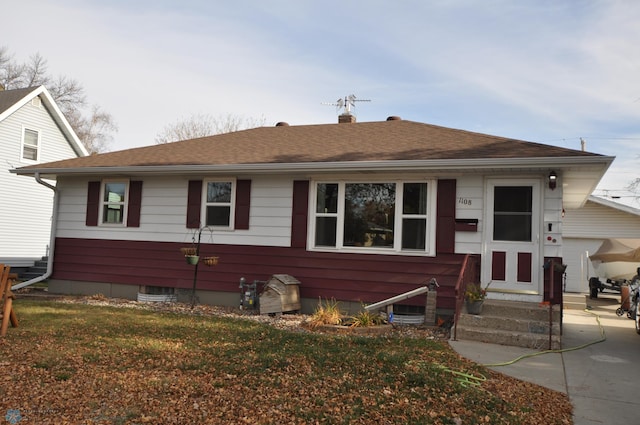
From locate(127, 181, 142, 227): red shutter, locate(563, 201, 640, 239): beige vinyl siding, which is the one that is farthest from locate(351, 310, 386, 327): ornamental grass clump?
locate(563, 201, 640, 239): beige vinyl siding

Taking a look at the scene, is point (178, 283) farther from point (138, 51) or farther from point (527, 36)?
point (527, 36)

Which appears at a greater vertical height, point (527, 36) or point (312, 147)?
point (527, 36)

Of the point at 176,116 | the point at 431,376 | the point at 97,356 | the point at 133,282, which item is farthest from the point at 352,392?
the point at 176,116

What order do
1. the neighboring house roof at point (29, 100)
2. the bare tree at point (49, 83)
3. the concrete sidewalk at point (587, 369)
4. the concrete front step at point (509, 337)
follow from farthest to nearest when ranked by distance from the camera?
1. the bare tree at point (49, 83)
2. the neighboring house roof at point (29, 100)
3. the concrete front step at point (509, 337)
4. the concrete sidewalk at point (587, 369)

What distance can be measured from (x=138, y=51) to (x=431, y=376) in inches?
492

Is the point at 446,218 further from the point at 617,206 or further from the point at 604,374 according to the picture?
the point at 617,206

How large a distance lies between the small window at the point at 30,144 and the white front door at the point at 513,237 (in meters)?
16.6

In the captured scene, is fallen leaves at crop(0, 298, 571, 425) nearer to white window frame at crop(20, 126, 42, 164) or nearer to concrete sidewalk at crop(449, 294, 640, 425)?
concrete sidewalk at crop(449, 294, 640, 425)

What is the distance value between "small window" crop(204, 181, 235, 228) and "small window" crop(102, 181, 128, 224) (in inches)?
88.3

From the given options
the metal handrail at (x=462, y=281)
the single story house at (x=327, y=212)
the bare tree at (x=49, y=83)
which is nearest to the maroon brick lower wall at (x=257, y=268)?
the single story house at (x=327, y=212)

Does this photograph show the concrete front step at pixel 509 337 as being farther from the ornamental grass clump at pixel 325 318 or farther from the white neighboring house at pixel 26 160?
the white neighboring house at pixel 26 160

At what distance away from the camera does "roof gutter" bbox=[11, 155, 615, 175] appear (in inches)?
307

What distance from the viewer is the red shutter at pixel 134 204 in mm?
11133

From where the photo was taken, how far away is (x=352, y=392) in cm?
459
